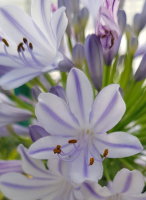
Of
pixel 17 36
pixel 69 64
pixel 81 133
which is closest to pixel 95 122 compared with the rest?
pixel 81 133

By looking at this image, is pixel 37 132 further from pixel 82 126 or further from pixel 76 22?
pixel 76 22

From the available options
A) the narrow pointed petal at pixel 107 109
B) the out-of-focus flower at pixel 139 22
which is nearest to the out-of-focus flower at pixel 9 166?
the narrow pointed petal at pixel 107 109

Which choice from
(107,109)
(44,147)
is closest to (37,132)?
(44,147)

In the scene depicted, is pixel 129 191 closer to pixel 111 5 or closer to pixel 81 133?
pixel 81 133

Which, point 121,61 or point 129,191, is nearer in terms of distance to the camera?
point 129,191

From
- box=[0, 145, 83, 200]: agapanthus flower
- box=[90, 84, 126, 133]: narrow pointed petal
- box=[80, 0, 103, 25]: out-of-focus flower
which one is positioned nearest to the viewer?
box=[90, 84, 126, 133]: narrow pointed petal

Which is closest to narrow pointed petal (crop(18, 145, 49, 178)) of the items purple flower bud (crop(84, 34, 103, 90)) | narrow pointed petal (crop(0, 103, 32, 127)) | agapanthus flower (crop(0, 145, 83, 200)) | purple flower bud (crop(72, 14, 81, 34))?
agapanthus flower (crop(0, 145, 83, 200))

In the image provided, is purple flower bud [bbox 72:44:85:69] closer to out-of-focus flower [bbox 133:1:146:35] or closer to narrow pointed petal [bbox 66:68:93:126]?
narrow pointed petal [bbox 66:68:93:126]
